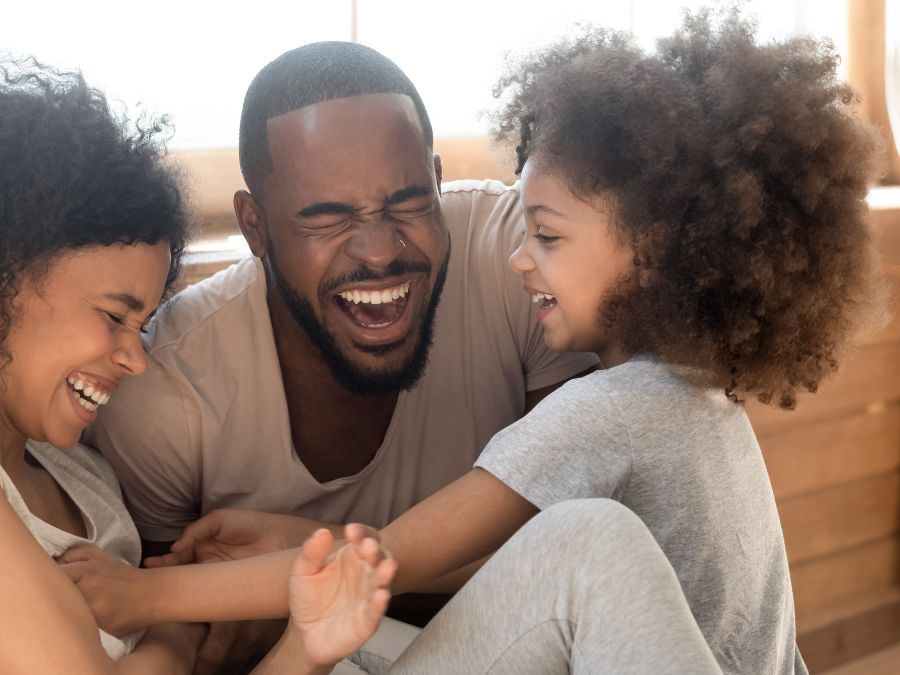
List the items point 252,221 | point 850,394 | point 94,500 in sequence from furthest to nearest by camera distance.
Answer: point 850,394, point 252,221, point 94,500

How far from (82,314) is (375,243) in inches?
15.8

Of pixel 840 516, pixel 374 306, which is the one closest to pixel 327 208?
pixel 374 306

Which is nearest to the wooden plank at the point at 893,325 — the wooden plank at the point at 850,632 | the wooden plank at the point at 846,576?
the wooden plank at the point at 846,576

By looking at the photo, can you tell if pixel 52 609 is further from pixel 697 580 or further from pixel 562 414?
pixel 697 580

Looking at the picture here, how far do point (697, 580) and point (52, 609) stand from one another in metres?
0.62

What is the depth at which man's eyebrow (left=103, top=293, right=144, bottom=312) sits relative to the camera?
1194 millimetres

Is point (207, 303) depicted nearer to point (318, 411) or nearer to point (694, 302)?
point (318, 411)

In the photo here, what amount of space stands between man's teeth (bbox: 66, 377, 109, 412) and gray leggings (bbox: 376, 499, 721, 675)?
454 millimetres

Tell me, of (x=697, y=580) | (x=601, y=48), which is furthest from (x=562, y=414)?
(x=601, y=48)

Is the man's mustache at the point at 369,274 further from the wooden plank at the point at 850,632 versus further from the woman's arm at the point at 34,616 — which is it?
the wooden plank at the point at 850,632

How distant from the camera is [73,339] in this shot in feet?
3.80

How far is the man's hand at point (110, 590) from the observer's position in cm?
116

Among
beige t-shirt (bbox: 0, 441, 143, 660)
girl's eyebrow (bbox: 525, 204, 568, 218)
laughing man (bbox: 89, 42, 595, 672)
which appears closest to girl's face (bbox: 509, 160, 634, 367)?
girl's eyebrow (bbox: 525, 204, 568, 218)

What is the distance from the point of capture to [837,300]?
120cm
